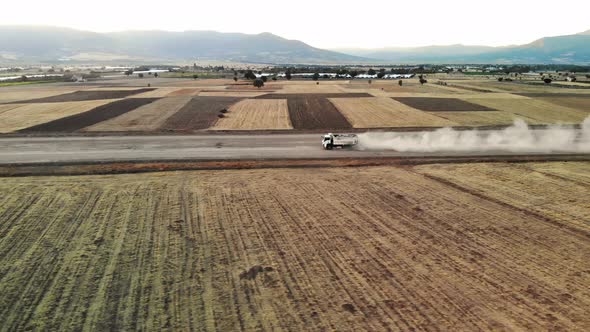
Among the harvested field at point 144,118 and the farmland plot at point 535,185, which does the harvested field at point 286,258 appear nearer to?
the farmland plot at point 535,185

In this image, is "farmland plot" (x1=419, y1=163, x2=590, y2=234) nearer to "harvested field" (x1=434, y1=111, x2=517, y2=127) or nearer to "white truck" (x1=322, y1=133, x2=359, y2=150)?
"white truck" (x1=322, y1=133, x2=359, y2=150)

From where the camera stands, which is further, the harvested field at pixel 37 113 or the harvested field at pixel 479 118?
the harvested field at pixel 479 118

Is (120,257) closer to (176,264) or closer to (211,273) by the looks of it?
(176,264)

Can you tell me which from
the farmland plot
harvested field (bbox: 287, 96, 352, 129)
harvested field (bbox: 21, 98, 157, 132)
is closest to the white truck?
the farmland plot

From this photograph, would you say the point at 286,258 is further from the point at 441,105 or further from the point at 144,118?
the point at 441,105

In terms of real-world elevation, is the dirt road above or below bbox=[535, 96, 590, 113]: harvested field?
below

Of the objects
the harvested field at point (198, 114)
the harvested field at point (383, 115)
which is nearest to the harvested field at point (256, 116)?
the harvested field at point (198, 114)
